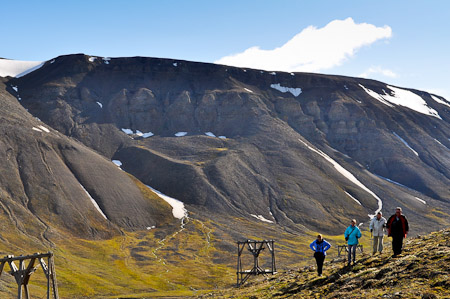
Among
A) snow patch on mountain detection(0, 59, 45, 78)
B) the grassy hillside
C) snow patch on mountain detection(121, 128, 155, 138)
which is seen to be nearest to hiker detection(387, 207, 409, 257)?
the grassy hillside

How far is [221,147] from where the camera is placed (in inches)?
6467

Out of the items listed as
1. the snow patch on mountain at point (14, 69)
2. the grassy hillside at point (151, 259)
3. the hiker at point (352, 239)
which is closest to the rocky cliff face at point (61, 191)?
the grassy hillside at point (151, 259)

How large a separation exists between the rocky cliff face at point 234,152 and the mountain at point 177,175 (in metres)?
0.56

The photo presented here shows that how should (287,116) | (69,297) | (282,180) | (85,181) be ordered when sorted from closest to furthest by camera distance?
(69,297) → (85,181) → (282,180) → (287,116)

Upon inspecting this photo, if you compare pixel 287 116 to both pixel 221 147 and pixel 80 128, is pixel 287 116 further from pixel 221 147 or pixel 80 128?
pixel 80 128

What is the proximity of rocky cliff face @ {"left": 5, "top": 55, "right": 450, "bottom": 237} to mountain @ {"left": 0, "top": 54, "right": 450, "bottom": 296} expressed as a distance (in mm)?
558

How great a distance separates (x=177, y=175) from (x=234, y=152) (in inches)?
1019

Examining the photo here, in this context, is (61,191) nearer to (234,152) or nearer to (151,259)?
(151,259)

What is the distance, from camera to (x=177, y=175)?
5472 inches

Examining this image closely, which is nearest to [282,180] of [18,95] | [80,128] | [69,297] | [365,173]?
[365,173]

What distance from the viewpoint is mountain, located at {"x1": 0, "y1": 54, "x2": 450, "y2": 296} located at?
3829 inches

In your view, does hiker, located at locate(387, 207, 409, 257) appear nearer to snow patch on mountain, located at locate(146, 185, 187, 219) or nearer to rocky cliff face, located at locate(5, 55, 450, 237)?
rocky cliff face, located at locate(5, 55, 450, 237)

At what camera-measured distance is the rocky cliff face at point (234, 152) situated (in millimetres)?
134125

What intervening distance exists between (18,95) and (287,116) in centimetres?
10638
